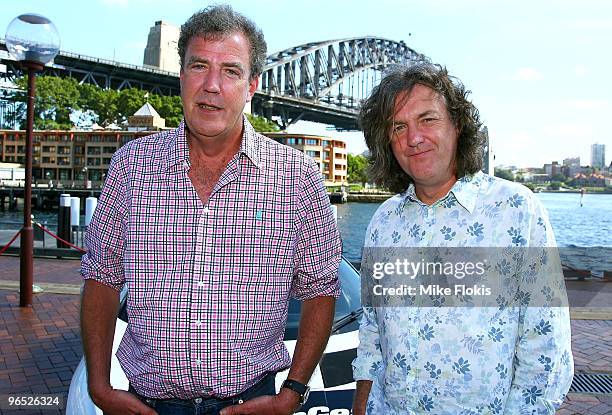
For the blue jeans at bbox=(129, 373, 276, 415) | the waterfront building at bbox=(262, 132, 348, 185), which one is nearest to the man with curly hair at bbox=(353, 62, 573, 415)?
the blue jeans at bbox=(129, 373, 276, 415)

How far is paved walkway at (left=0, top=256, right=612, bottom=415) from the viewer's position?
4238 mm

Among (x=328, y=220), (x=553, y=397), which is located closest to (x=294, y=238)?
(x=328, y=220)

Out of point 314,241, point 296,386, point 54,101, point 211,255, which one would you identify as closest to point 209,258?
point 211,255

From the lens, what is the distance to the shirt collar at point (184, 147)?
1809 mm

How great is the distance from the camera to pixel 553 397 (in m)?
1.47

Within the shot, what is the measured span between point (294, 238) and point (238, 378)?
0.46 metres

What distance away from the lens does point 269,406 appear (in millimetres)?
1737

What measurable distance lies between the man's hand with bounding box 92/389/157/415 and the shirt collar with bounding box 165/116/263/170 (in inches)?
28.3

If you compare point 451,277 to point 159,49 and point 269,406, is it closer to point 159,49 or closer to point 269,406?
point 269,406

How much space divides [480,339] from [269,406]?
0.67 meters

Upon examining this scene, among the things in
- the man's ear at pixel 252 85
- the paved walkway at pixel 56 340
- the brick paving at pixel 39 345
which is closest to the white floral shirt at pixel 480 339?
the man's ear at pixel 252 85

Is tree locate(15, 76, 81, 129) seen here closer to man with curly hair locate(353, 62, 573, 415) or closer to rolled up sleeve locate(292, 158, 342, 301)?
rolled up sleeve locate(292, 158, 342, 301)

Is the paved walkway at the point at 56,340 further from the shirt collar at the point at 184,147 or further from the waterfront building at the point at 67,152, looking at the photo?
the waterfront building at the point at 67,152

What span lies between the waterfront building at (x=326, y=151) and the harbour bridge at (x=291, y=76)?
525 centimetres
